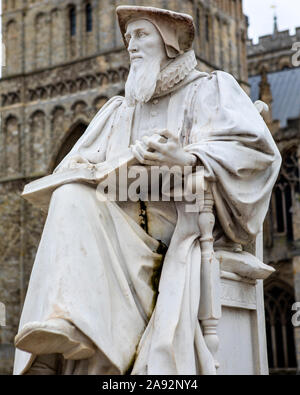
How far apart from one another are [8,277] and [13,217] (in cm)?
151

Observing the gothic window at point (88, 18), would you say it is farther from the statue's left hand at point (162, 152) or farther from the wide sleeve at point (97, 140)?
the statue's left hand at point (162, 152)

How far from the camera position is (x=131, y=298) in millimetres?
2650

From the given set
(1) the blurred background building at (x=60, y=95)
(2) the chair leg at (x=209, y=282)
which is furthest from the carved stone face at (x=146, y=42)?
(1) the blurred background building at (x=60, y=95)

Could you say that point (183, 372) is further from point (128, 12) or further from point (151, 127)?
point (128, 12)

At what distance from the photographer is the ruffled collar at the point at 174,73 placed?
10.3ft

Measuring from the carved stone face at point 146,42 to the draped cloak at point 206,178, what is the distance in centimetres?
15

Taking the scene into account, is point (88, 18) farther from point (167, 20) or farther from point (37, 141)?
point (167, 20)

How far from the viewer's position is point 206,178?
9.15 ft

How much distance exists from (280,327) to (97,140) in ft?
61.1

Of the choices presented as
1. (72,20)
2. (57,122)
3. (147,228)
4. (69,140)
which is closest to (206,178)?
(147,228)

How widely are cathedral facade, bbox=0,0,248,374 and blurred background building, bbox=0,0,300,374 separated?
0.02 metres

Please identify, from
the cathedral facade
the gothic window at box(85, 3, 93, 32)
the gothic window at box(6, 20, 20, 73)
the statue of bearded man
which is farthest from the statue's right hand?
the gothic window at box(6, 20, 20, 73)
